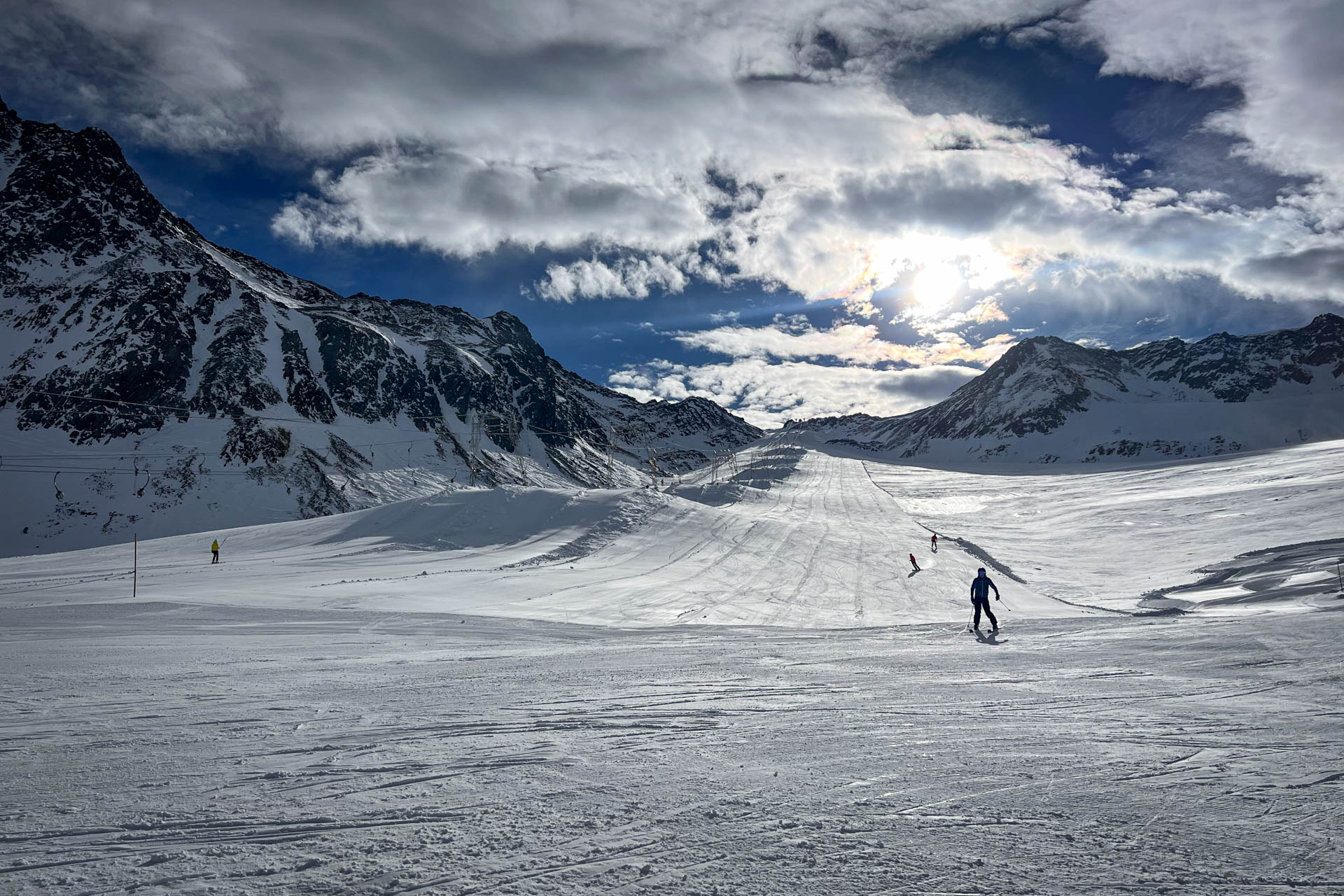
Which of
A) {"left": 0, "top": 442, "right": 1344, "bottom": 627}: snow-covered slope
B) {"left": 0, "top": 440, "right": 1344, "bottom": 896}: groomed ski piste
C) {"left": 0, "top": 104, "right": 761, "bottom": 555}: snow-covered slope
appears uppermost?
{"left": 0, "top": 104, "right": 761, "bottom": 555}: snow-covered slope

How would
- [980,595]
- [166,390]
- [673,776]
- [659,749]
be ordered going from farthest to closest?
[166,390]
[980,595]
[659,749]
[673,776]

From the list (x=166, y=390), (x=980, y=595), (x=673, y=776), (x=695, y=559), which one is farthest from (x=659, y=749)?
(x=166, y=390)

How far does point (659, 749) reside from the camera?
18.9 ft

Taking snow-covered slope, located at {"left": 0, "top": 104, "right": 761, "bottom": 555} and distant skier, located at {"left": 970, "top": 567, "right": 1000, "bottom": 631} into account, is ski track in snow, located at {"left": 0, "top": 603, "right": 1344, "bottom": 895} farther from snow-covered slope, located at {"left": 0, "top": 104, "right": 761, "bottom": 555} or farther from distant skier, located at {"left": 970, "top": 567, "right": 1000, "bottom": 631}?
snow-covered slope, located at {"left": 0, "top": 104, "right": 761, "bottom": 555}

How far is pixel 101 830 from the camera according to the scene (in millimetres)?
3883

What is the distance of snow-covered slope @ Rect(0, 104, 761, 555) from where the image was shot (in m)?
68.8

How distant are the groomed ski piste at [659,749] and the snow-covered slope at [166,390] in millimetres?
58346

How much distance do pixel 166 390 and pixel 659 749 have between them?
342 feet

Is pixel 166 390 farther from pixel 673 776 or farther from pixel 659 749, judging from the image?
pixel 673 776

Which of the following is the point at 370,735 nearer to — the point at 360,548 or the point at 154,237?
the point at 360,548

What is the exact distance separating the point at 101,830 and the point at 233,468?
8668 cm

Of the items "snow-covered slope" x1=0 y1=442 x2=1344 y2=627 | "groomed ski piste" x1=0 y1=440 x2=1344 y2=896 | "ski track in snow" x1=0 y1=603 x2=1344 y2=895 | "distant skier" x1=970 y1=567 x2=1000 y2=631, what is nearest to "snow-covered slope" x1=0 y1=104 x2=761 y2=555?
"snow-covered slope" x1=0 y1=442 x2=1344 y2=627

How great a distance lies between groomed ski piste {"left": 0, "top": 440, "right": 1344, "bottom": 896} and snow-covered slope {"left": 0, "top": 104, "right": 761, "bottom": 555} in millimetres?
58346

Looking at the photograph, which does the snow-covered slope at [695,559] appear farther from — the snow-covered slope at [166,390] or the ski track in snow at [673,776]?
the snow-covered slope at [166,390]
